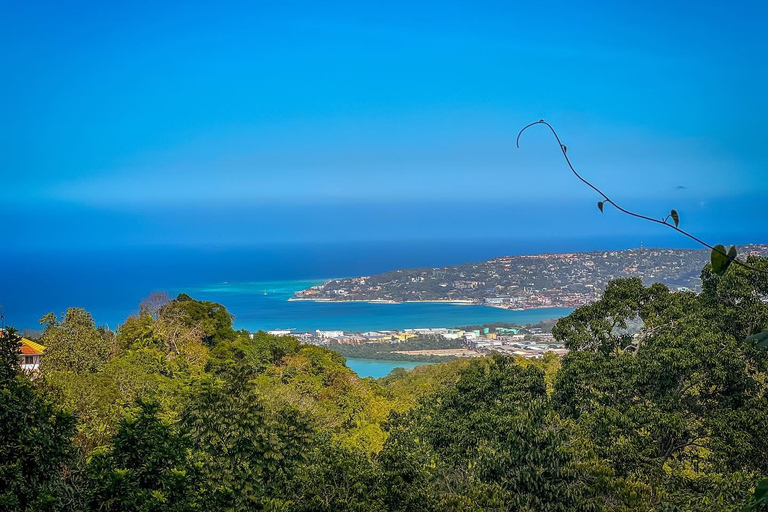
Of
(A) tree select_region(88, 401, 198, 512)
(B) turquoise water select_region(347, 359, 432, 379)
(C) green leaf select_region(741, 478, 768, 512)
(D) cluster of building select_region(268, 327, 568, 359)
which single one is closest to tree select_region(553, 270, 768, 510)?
(A) tree select_region(88, 401, 198, 512)

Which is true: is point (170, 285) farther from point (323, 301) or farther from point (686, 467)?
point (686, 467)

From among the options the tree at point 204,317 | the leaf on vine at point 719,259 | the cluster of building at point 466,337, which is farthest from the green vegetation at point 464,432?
the cluster of building at point 466,337

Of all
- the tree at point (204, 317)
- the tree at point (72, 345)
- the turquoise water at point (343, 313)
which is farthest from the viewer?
the turquoise water at point (343, 313)

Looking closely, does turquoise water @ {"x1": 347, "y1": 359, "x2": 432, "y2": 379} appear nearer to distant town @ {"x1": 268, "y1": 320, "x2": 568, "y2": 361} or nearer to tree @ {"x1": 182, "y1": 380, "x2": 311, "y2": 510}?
distant town @ {"x1": 268, "y1": 320, "x2": 568, "y2": 361}

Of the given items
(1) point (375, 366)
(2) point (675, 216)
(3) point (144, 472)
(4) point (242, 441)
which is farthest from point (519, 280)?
(2) point (675, 216)

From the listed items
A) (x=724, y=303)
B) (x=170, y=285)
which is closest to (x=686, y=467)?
(x=724, y=303)

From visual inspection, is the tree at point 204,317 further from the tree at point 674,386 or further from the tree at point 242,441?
the tree at point 674,386

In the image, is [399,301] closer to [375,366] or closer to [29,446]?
[375,366]

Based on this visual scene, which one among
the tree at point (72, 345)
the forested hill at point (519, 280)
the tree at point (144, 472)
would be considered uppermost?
the forested hill at point (519, 280)
